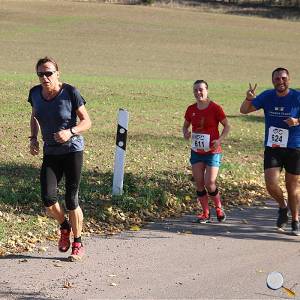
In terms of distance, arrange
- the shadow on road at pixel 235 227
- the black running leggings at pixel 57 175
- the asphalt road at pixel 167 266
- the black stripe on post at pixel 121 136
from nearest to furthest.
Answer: the asphalt road at pixel 167 266 → the black running leggings at pixel 57 175 → the shadow on road at pixel 235 227 → the black stripe on post at pixel 121 136

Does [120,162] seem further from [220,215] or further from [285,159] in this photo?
[285,159]

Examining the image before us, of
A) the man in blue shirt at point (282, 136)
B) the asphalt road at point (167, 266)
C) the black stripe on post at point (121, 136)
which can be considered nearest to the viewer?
the asphalt road at point (167, 266)

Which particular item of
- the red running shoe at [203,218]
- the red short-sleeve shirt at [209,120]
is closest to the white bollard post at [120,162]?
the red short-sleeve shirt at [209,120]

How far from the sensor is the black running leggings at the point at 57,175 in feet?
24.4

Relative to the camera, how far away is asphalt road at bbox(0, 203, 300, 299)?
6.44 metres

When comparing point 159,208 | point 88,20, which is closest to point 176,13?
point 88,20

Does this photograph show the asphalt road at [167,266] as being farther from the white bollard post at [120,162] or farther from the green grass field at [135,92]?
the white bollard post at [120,162]

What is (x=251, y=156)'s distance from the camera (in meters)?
14.7

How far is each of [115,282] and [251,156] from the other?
27.4ft

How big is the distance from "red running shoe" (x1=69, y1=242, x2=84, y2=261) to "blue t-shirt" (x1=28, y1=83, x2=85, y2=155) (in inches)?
34.9

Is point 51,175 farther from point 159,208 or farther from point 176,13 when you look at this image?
point 176,13

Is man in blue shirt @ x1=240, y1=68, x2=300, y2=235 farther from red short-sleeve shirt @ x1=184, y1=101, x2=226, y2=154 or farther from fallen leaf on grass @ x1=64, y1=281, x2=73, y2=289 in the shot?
fallen leaf on grass @ x1=64, y1=281, x2=73, y2=289

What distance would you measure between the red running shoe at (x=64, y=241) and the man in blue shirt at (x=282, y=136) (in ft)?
8.41

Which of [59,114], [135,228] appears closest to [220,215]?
[135,228]
